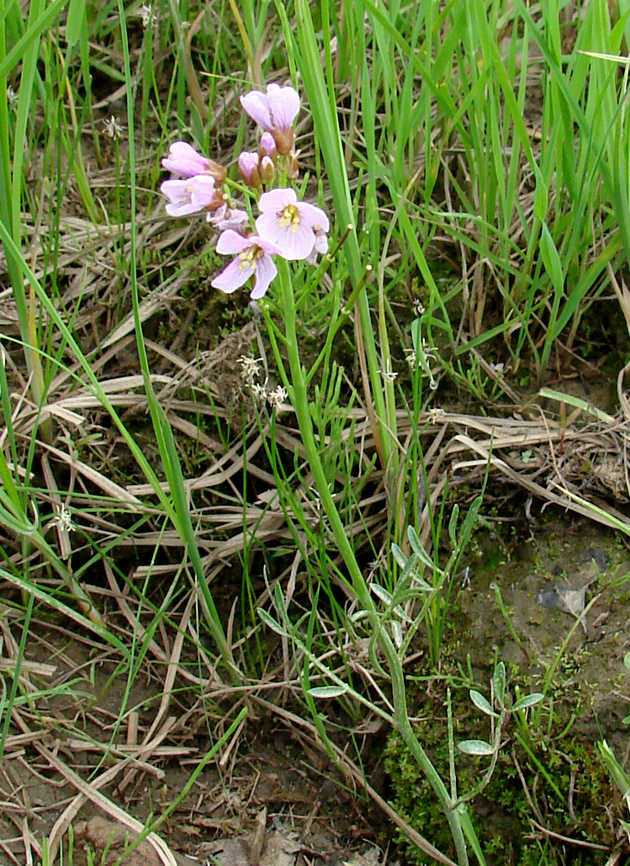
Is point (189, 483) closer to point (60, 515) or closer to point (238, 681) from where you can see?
point (60, 515)

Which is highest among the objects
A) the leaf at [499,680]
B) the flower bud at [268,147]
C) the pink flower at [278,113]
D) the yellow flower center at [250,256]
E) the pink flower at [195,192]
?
A: the pink flower at [278,113]

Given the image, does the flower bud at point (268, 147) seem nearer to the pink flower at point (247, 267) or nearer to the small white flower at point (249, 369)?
the pink flower at point (247, 267)

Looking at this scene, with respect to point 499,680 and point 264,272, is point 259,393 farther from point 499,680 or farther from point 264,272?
point 499,680

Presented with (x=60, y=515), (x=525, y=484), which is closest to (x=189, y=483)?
(x=60, y=515)

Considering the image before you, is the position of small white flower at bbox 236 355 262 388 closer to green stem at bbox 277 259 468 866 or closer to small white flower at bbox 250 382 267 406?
small white flower at bbox 250 382 267 406

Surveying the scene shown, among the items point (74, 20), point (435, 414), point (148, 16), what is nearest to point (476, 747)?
point (435, 414)

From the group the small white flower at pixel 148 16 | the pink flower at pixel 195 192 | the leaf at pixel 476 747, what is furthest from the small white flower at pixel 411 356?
the small white flower at pixel 148 16

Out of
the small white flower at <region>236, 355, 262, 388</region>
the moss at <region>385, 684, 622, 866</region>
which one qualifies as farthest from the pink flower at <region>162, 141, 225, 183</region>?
the moss at <region>385, 684, 622, 866</region>
